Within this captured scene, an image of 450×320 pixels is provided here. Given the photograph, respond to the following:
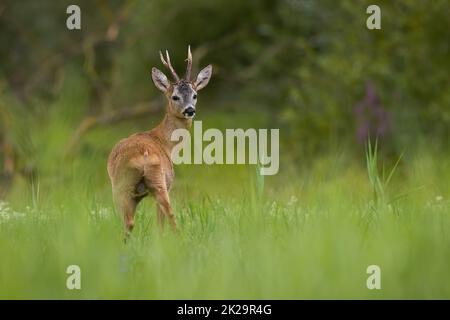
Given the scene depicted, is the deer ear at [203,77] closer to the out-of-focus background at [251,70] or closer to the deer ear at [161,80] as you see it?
the deer ear at [161,80]

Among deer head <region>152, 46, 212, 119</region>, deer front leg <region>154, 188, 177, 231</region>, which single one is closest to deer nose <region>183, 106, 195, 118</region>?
deer head <region>152, 46, 212, 119</region>

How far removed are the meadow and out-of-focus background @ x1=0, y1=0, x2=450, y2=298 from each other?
0.05 feet

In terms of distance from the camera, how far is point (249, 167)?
11609mm

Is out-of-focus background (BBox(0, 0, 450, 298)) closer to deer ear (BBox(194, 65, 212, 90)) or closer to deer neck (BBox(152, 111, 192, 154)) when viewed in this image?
deer neck (BBox(152, 111, 192, 154))

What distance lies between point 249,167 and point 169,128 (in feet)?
12.5

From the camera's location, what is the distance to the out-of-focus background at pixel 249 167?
5656 mm

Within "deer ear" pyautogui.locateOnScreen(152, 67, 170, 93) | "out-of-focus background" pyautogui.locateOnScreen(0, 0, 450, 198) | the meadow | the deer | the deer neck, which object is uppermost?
"out-of-focus background" pyautogui.locateOnScreen(0, 0, 450, 198)

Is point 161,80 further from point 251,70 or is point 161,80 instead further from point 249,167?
point 251,70

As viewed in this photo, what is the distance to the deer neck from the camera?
7.84 meters

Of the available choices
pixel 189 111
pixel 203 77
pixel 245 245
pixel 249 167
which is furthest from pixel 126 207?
pixel 249 167

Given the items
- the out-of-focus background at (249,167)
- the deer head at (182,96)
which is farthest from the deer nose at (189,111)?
the out-of-focus background at (249,167)

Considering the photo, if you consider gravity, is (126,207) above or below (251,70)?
below

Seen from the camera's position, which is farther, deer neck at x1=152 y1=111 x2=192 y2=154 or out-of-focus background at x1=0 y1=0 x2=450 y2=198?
out-of-focus background at x1=0 y1=0 x2=450 y2=198
